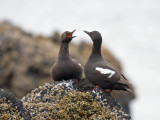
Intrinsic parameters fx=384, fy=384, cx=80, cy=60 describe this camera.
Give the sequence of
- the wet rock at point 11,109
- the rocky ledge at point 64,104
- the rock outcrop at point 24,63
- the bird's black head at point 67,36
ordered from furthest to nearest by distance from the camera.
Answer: the rock outcrop at point 24,63 < the bird's black head at point 67,36 < the rocky ledge at point 64,104 < the wet rock at point 11,109

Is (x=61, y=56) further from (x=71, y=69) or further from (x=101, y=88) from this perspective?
(x=101, y=88)

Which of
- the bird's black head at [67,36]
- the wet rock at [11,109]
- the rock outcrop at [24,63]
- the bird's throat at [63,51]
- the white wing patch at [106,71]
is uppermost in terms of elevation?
the bird's black head at [67,36]

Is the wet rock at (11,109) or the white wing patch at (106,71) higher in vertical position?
the white wing patch at (106,71)

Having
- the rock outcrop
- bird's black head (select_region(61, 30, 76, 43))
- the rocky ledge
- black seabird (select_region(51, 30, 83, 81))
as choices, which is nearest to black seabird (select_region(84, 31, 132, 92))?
the rocky ledge

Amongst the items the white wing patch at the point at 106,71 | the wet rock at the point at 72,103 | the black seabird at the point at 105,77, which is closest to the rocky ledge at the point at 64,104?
the wet rock at the point at 72,103

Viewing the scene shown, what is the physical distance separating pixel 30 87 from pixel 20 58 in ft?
5.53

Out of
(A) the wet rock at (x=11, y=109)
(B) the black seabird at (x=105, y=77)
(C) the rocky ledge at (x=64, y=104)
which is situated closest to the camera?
(A) the wet rock at (x=11, y=109)

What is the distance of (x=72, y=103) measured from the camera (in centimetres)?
780

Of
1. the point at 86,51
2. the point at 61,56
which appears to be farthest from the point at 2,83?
the point at 61,56

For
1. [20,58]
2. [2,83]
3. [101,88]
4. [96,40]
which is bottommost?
[2,83]

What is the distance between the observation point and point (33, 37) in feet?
66.8

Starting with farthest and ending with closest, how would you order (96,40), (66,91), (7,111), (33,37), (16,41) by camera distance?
(33,37) → (16,41) → (96,40) → (66,91) → (7,111)

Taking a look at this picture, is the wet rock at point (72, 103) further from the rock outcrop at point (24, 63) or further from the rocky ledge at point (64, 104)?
the rock outcrop at point (24, 63)

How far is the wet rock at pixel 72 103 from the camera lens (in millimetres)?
7570
